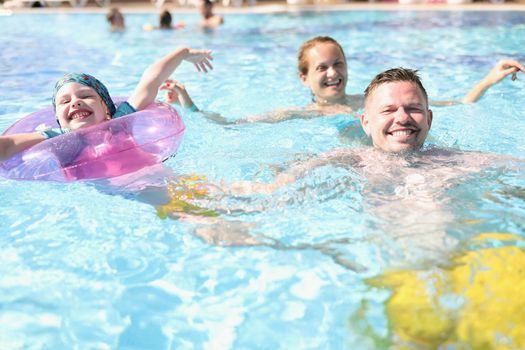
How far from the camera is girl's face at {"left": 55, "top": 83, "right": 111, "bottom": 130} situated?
11.8ft

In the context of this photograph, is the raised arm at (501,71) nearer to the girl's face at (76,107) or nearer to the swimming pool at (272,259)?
the swimming pool at (272,259)

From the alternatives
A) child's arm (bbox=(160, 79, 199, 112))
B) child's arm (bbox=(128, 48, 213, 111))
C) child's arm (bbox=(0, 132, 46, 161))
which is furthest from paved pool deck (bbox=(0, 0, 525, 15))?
child's arm (bbox=(0, 132, 46, 161))

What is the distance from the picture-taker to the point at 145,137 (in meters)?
3.48

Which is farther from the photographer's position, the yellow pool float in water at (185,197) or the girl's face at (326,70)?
the girl's face at (326,70)

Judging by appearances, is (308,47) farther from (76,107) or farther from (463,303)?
(463,303)

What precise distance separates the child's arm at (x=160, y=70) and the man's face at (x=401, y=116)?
50.1 inches

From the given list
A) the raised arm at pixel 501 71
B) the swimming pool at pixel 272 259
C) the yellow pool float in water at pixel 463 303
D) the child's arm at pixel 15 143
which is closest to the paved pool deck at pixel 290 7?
the swimming pool at pixel 272 259

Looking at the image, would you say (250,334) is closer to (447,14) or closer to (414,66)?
(414,66)

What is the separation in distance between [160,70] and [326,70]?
137cm

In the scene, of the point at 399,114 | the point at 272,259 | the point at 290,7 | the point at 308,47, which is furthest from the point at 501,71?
the point at 290,7

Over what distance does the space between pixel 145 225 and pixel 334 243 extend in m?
1.02

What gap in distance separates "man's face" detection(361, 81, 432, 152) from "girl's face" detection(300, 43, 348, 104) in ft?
4.28

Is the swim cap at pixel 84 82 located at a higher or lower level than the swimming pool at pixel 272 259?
higher

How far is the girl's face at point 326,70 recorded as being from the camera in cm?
454
